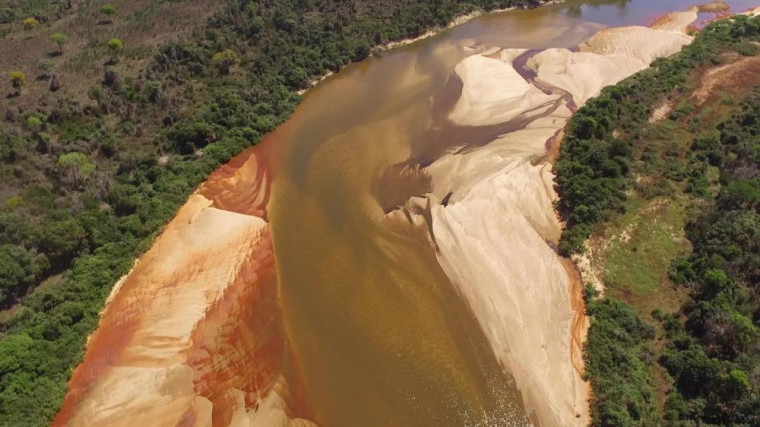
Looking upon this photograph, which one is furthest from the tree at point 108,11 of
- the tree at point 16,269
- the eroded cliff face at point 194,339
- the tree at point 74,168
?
the tree at point 16,269

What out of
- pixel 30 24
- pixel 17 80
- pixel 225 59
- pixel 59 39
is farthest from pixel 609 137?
pixel 30 24

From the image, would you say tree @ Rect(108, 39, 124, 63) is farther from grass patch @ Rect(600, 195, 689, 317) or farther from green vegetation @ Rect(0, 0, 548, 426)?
grass patch @ Rect(600, 195, 689, 317)

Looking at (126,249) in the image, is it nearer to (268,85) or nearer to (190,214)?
(190,214)

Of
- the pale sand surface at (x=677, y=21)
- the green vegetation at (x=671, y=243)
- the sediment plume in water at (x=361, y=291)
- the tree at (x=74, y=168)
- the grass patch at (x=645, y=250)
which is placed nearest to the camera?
the green vegetation at (x=671, y=243)

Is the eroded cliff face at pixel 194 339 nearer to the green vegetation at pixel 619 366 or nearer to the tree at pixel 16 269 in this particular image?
the tree at pixel 16 269

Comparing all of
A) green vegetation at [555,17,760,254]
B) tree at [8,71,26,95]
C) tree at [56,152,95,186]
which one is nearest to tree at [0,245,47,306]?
tree at [56,152,95,186]

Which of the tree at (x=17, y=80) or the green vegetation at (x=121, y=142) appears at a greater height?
the tree at (x=17, y=80)

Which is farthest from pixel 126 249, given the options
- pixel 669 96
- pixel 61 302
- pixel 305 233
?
pixel 669 96
